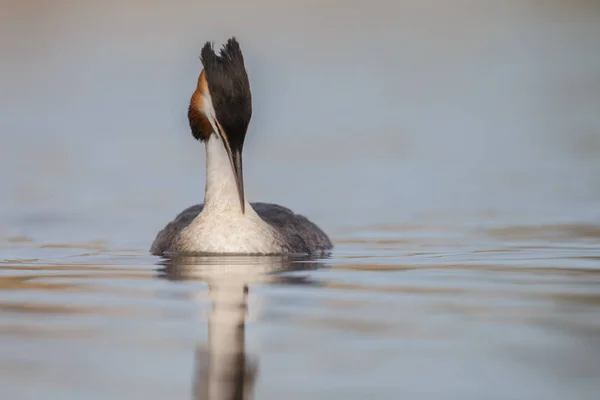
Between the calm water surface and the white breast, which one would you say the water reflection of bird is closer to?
the calm water surface

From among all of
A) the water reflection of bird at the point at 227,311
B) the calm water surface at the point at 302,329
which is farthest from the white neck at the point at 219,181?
the calm water surface at the point at 302,329

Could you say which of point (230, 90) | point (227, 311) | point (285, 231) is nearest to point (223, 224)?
point (285, 231)

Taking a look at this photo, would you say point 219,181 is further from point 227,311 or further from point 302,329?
point 302,329

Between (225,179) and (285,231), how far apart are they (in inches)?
28.0

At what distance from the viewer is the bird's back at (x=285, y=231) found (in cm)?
1151

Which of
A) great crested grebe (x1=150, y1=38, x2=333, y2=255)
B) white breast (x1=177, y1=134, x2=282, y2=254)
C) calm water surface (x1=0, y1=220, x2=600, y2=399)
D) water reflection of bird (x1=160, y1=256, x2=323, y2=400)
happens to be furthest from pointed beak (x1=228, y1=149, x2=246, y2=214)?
calm water surface (x1=0, y1=220, x2=600, y2=399)

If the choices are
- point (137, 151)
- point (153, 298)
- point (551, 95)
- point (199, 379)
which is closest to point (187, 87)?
point (551, 95)

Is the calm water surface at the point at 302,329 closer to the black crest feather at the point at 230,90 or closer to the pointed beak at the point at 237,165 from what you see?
the pointed beak at the point at 237,165

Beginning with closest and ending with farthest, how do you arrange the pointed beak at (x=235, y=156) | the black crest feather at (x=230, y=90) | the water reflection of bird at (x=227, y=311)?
the water reflection of bird at (x=227, y=311), the black crest feather at (x=230, y=90), the pointed beak at (x=235, y=156)

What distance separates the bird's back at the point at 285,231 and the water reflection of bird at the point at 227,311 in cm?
82

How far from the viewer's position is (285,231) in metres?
11.7

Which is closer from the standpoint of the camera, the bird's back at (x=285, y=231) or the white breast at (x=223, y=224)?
the white breast at (x=223, y=224)

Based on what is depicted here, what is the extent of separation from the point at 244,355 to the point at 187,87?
30993 millimetres

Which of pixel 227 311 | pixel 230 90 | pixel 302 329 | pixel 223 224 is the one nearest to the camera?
pixel 302 329
